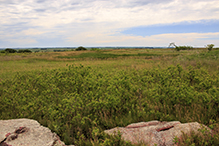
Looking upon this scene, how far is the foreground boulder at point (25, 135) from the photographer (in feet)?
11.6

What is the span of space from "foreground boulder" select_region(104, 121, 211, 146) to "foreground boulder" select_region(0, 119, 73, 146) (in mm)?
1520

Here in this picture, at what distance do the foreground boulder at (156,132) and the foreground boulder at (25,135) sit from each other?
4.99 ft

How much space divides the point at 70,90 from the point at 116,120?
3887mm

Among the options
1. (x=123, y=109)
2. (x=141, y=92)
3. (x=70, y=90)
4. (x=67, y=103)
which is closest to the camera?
(x=67, y=103)

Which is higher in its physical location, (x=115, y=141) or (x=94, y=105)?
(x=94, y=105)

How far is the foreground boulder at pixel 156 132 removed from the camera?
141 inches

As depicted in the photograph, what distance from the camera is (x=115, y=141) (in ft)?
11.7

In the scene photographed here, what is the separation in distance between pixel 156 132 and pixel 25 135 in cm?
330

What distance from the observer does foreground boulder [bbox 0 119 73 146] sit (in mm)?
3537

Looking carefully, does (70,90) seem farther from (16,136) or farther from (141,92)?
(16,136)

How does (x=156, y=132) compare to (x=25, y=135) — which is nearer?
(x=25, y=135)

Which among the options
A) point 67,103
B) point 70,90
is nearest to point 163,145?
point 67,103

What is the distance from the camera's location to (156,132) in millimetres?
3912

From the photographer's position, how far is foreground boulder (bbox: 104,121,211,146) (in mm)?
3594
